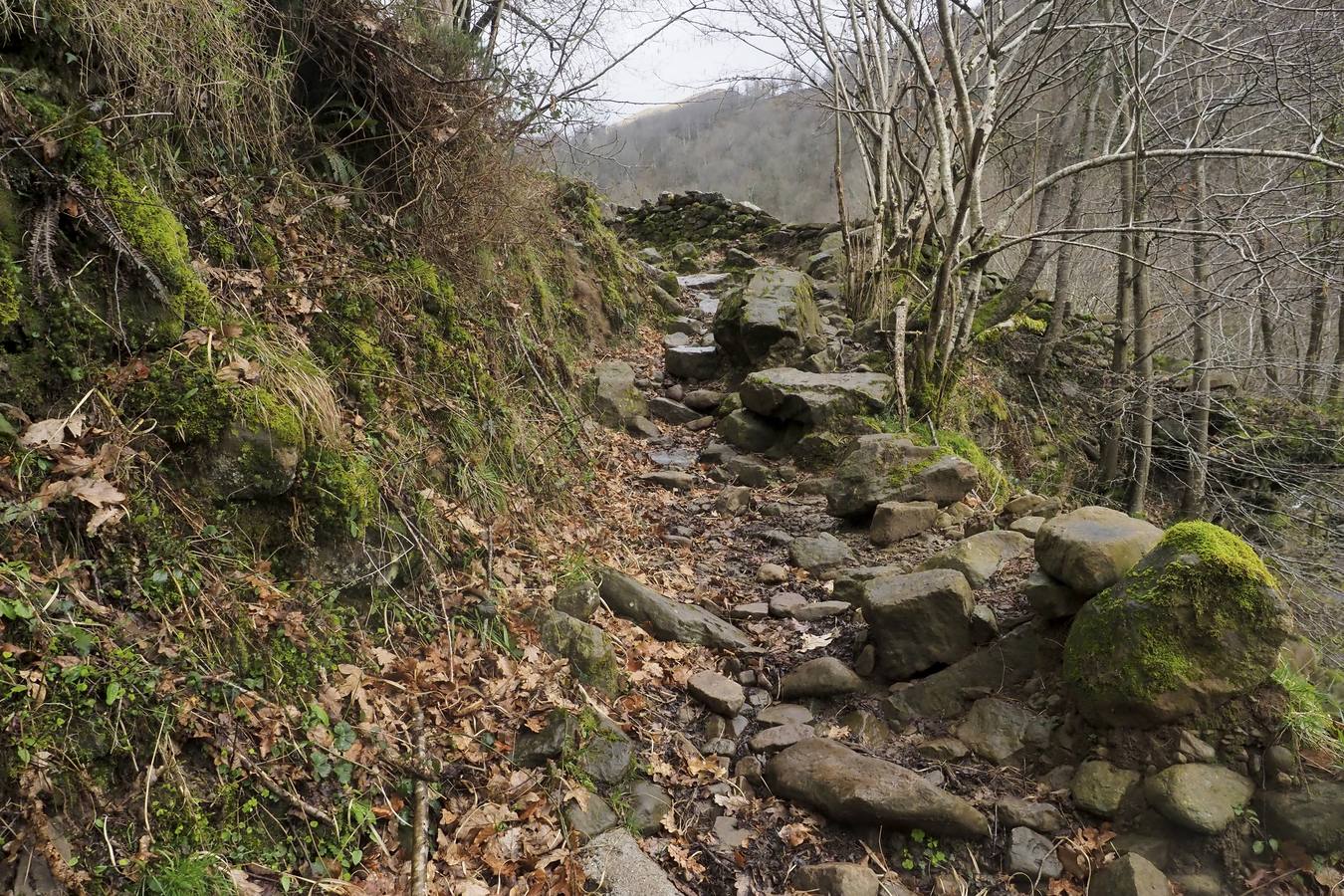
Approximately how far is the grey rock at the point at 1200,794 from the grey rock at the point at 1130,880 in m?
0.23

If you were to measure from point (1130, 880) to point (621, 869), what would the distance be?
186cm

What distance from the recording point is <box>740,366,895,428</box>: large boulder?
7.12 m

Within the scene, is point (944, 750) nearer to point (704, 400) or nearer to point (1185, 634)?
point (1185, 634)

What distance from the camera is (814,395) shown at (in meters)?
7.19

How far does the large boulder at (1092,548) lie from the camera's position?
346 centimetres

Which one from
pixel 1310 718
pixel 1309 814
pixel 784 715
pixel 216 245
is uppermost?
pixel 216 245

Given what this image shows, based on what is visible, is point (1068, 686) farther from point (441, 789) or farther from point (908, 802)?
point (441, 789)

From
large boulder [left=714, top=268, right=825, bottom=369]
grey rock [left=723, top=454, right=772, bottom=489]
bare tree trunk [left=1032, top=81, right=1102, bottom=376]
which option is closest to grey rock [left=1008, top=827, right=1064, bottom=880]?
grey rock [left=723, top=454, right=772, bottom=489]

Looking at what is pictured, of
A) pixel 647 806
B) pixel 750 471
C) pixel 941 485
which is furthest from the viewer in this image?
pixel 750 471

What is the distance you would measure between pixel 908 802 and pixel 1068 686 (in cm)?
108

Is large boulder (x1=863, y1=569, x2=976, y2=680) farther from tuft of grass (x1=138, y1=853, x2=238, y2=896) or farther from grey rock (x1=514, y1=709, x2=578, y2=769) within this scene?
tuft of grass (x1=138, y1=853, x2=238, y2=896)

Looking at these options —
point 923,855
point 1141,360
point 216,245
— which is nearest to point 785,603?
point 923,855

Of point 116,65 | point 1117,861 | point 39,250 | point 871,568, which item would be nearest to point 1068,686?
point 1117,861

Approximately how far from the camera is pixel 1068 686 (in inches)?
134
